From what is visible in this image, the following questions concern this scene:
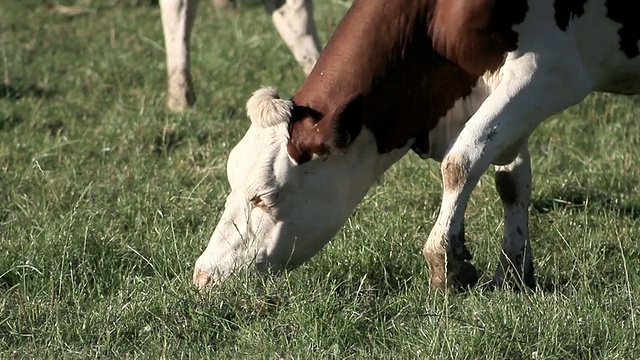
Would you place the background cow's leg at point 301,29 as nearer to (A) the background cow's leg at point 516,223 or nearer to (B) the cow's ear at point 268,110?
(A) the background cow's leg at point 516,223

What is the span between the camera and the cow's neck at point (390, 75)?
5.09 m

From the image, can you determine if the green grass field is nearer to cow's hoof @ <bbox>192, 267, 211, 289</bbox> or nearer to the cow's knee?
cow's hoof @ <bbox>192, 267, 211, 289</bbox>

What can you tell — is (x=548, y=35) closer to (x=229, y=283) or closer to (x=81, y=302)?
(x=229, y=283)

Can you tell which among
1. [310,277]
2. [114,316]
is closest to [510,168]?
[310,277]

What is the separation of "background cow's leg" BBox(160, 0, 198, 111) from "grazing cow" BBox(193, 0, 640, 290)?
139 inches

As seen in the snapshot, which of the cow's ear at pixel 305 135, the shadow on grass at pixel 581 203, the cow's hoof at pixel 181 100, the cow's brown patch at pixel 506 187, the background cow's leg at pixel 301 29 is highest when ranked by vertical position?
the cow's ear at pixel 305 135

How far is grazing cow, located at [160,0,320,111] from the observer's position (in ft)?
28.5

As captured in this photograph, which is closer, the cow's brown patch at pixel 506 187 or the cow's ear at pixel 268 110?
the cow's ear at pixel 268 110

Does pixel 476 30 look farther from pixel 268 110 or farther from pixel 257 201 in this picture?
pixel 257 201

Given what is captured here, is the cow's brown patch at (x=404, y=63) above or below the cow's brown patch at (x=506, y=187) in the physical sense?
above

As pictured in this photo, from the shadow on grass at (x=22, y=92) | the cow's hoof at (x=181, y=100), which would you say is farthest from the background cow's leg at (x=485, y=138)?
the shadow on grass at (x=22, y=92)

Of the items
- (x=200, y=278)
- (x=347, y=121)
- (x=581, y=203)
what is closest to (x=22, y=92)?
(x=581, y=203)

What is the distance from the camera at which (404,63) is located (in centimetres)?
511

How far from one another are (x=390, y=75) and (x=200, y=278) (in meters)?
1.07
